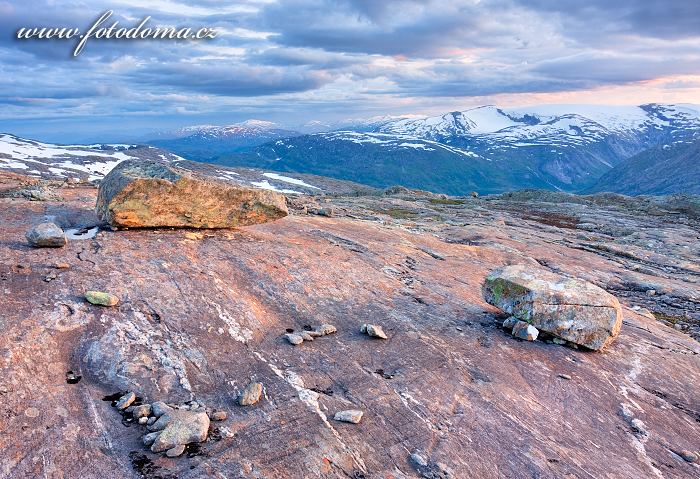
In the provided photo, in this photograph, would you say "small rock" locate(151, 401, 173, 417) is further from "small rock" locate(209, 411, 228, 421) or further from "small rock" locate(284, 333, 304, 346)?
"small rock" locate(284, 333, 304, 346)

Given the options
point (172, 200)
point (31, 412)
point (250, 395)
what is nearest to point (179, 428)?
point (250, 395)

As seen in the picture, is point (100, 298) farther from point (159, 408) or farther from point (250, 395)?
point (250, 395)

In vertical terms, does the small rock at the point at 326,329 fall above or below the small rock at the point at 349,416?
above

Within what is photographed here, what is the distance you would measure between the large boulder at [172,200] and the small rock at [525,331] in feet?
53.7

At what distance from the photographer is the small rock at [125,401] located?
→ 46.6 ft

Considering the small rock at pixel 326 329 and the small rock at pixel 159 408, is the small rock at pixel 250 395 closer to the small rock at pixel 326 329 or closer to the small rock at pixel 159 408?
the small rock at pixel 159 408

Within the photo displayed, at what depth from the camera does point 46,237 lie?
21406 mm

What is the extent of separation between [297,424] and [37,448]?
7.15 m

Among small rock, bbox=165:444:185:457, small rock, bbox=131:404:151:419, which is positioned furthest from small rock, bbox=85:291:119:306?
small rock, bbox=165:444:185:457

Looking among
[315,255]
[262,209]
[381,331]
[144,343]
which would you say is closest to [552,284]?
[381,331]

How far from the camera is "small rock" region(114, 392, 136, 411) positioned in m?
14.2

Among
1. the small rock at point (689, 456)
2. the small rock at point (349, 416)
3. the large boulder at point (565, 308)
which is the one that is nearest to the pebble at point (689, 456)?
the small rock at point (689, 456)

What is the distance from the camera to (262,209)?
96.7ft

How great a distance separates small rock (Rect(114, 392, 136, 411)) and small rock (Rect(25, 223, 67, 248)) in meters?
11.0
